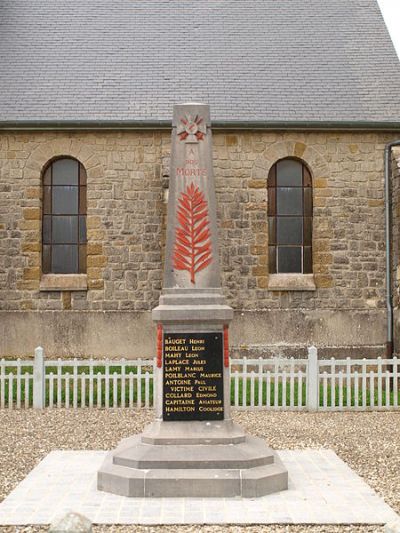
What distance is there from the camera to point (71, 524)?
4.54 m

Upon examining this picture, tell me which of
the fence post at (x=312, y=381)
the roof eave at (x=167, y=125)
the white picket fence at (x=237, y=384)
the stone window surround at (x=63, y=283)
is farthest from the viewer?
the stone window surround at (x=63, y=283)

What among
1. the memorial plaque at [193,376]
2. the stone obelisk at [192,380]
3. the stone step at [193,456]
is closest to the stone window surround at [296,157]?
the stone obelisk at [192,380]

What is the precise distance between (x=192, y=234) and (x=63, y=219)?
30.4ft

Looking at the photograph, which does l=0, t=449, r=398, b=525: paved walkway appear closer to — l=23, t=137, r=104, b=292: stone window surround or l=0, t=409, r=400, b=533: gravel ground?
l=0, t=409, r=400, b=533: gravel ground

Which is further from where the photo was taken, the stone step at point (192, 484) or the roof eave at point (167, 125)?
the roof eave at point (167, 125)

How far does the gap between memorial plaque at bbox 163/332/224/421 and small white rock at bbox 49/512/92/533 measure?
8.88ft

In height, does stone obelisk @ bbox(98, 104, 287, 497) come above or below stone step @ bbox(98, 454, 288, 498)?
above

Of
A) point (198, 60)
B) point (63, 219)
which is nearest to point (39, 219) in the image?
point (63, 219)

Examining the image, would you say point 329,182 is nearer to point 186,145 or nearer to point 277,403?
point 277,403

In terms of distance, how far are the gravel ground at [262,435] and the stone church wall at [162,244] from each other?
13.5 feet

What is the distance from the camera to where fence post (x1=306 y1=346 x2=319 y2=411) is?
11.9 metres

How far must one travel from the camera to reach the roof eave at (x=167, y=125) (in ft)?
51.3

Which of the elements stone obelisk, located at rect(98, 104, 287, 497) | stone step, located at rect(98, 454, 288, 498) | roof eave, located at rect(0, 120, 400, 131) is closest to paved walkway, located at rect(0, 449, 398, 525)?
stone step, located at rect(98, 454, 288, 498)

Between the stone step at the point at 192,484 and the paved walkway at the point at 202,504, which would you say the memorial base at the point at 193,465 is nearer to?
the stone step at the point at 192,484
